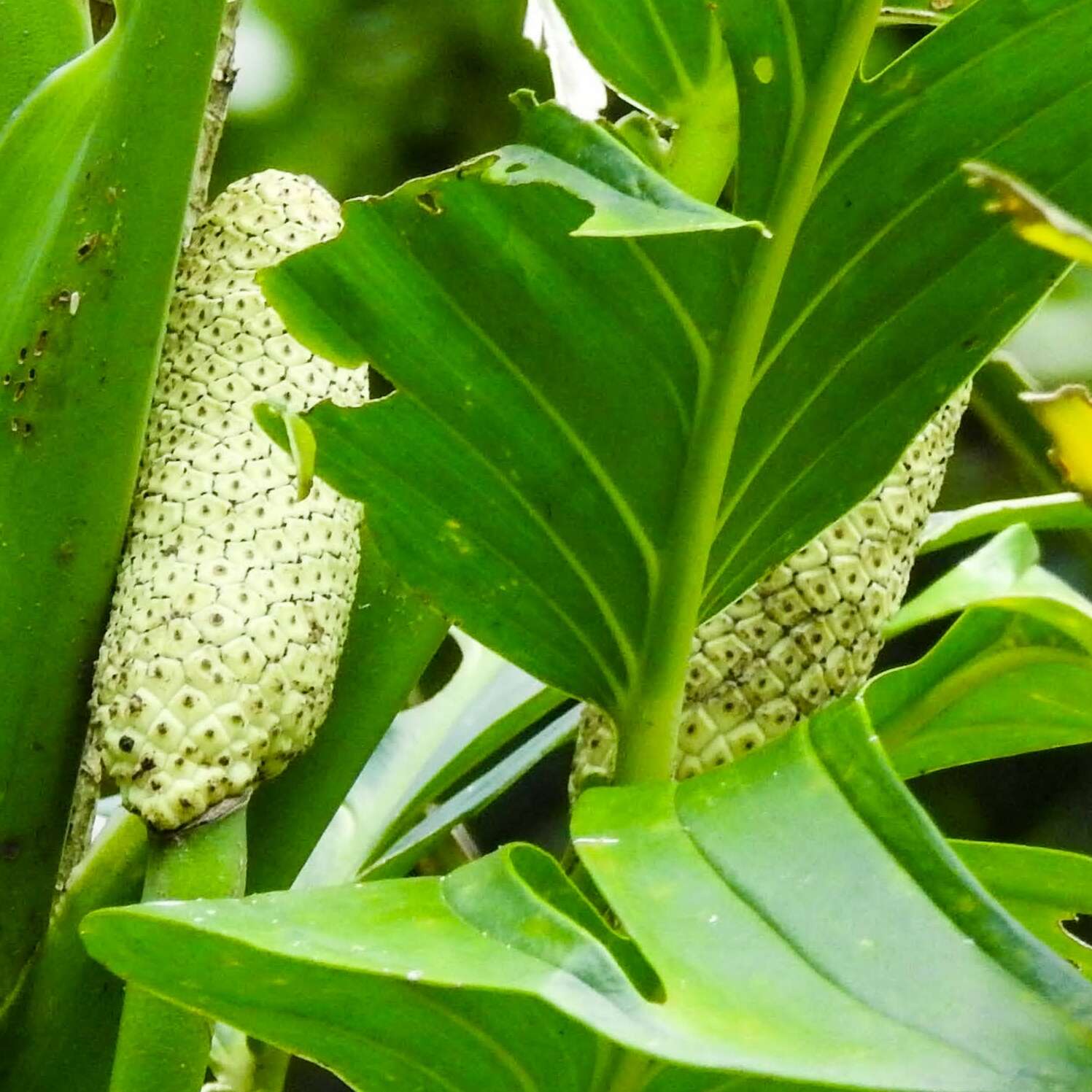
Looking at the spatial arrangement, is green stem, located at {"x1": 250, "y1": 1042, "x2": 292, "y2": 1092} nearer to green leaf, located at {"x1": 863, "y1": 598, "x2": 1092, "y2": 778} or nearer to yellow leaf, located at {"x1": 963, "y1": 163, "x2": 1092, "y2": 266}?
green leaf, located at {"x1": 863, "y1": 598, "x2": 1092, "y2": 778}

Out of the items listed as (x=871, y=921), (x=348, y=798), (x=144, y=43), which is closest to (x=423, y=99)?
(x=348, y=798)

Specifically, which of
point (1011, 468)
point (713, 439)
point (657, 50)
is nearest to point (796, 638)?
point (713, 439)

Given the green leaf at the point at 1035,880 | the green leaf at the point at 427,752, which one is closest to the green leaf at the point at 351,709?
the green leaf at the point at 427,752

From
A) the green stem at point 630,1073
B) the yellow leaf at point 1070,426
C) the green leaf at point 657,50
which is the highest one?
the green leaf at point 657,50

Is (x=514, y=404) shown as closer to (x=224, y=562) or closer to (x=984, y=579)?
(x=224, y=562)

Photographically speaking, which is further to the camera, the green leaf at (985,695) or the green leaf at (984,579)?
the green leaf at (984,579)

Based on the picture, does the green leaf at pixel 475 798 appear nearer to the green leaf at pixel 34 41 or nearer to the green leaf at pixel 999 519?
the green leaf at pixel 999 519

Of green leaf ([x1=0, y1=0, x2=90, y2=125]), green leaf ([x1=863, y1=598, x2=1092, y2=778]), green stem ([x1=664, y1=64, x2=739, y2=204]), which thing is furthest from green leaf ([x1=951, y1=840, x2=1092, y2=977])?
green leaf ([x1=0, y1=0, x2=90, y2=125])

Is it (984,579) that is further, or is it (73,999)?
(984,579)
